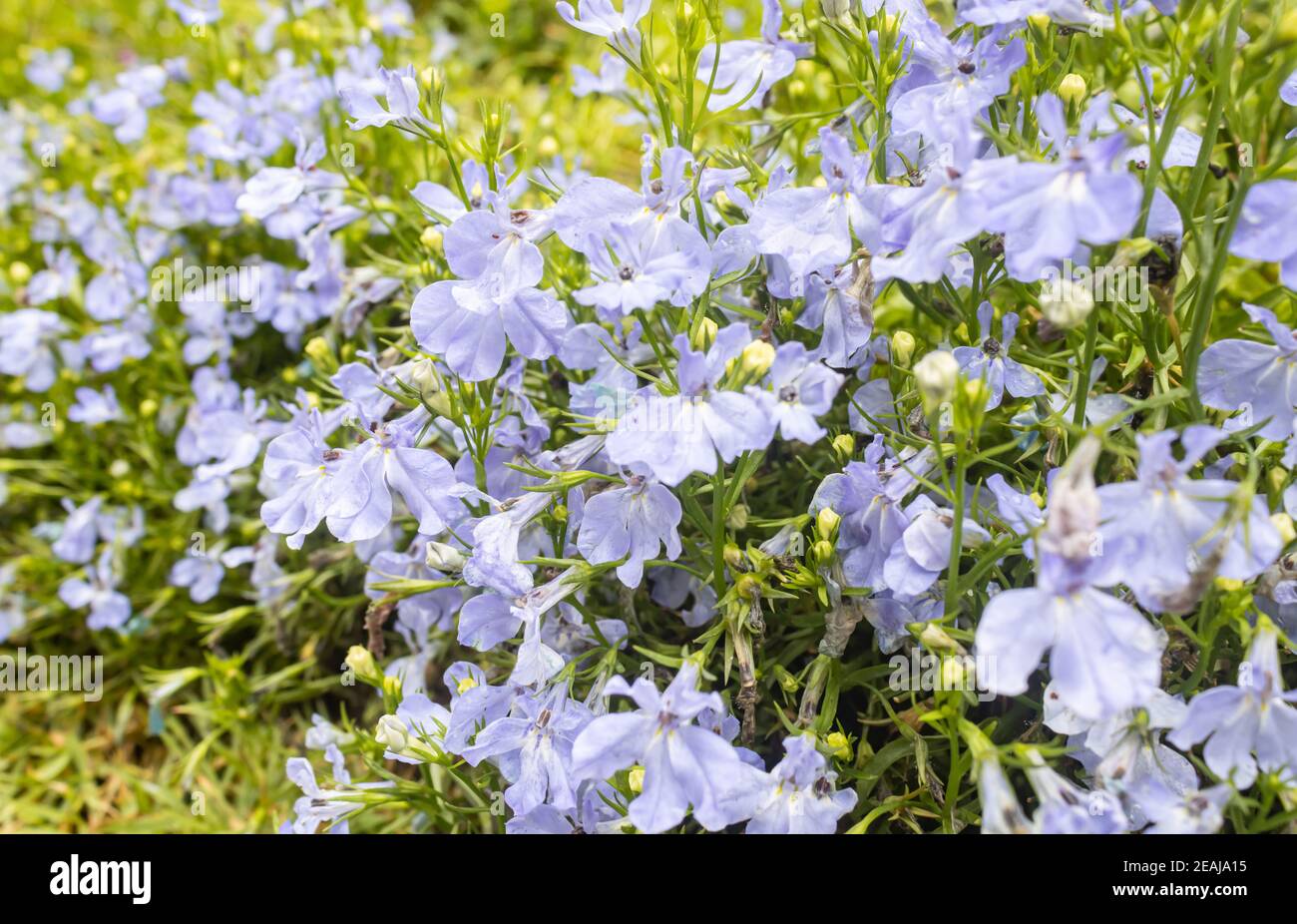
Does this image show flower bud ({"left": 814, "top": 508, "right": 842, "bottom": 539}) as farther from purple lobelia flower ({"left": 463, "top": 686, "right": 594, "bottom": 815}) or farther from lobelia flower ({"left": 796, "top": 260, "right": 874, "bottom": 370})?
purple lobelia flower ({"left": 463, "top": 686, "right": 594, "bottom": 815})

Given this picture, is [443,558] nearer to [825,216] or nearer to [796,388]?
[796,388]

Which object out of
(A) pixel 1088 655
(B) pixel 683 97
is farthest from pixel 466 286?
(A) pixel 1088 655

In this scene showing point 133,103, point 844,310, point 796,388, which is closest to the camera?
point 796,388

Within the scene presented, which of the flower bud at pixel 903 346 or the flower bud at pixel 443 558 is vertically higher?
the flower bud at pixel 903 346

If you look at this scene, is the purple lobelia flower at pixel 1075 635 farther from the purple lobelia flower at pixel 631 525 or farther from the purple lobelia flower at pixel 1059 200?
the purple lobelia flower at pixel 631 525

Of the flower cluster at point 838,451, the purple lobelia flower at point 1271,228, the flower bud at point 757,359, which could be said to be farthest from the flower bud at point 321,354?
the purple lobelia flower at point 1271,228

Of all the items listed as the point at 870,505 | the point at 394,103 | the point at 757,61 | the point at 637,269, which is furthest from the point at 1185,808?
the point at 394,103
